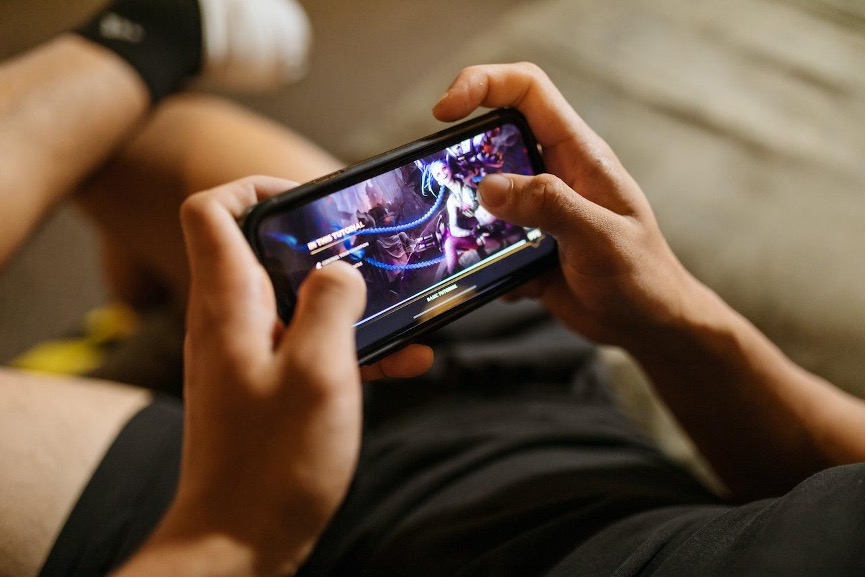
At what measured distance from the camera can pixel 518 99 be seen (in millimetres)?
408

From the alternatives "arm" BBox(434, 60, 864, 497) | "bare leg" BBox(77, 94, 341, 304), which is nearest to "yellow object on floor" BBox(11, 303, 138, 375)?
"bare leg" BBox(77, 94, 341, 304)

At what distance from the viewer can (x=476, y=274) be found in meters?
0.41

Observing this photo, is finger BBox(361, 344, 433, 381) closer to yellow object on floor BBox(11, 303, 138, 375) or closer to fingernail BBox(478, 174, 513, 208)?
fingernail BBox(478, 174, 513, 208)

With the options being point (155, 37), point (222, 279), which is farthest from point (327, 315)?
point (155, 37)

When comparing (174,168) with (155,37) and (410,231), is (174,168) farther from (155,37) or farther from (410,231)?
(410,231)

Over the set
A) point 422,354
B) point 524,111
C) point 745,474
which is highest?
point 524,111

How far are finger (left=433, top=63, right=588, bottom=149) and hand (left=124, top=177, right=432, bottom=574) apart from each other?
0.50 ft

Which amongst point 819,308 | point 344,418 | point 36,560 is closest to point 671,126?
point 819,308

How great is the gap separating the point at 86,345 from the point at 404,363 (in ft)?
2.17

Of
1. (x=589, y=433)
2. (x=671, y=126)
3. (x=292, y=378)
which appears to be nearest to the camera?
(x=292, y=378)

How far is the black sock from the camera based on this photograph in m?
0.67

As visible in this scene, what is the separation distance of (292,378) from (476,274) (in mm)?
181

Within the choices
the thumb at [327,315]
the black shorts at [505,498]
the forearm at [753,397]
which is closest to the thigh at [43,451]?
the black shorts at [505,498]

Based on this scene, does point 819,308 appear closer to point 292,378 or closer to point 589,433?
point 589,433
